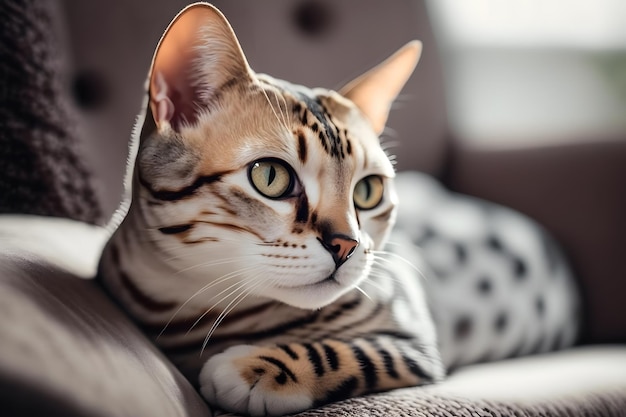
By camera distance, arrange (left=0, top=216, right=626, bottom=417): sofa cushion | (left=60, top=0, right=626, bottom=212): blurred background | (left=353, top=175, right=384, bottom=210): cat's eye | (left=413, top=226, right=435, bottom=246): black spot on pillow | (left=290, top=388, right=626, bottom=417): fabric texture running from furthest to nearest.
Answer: (left=413, top=226, right=435, bottom=246): black spot on pillow < (left=60, top=0, right=626, bottom=212): blurred background < (left=353, top=175, right=384, bottom=210): cat's eye < (left=290, top=388, right=626, bottom=417): fabric texture < (left=0, top=216, right=626, bottom=417): sofa cushion

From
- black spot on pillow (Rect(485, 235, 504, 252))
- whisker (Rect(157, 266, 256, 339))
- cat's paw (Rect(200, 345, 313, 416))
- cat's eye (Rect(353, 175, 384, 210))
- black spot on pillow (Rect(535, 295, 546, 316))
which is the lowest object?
black spot on pillow (Rect(535, 295, 546, 316))

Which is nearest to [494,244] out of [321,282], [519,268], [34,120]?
[519,268]

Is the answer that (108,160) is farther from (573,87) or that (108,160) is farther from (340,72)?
(573,87)

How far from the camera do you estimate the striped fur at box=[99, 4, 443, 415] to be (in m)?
0.47

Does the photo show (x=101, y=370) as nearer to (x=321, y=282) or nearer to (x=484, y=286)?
(x=321, y=282)

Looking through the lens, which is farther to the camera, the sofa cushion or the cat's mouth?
the cat's mouth

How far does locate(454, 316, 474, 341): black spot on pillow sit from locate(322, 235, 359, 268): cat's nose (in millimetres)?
329

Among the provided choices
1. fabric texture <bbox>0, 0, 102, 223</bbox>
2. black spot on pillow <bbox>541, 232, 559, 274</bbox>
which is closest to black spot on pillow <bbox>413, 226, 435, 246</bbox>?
black spot on pillow <bbox>541, 232, 559, 274</bbox>

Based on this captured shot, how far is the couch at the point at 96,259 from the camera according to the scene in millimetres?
305

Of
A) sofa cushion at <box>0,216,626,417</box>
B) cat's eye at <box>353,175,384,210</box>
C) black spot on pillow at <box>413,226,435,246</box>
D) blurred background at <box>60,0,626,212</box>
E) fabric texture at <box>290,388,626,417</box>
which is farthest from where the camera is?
black spot on pillow at <box>413,226,435,246</box>

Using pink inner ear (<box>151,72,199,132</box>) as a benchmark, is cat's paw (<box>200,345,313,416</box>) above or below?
below

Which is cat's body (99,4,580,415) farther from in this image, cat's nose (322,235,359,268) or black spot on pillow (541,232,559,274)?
black spot on pillow (541,232,559,274)

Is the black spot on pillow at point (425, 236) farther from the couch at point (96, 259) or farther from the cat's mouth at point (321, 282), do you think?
the cat's mouth at point (321, 282)

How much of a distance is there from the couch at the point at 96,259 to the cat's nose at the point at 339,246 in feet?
0.34
